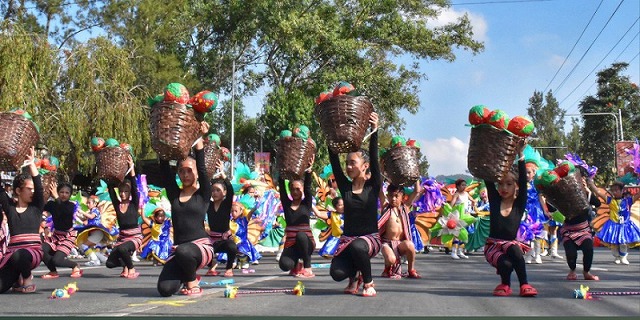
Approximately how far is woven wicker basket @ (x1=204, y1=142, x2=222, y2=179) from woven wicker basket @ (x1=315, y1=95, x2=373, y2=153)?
4.04 meters

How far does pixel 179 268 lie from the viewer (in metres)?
7.53

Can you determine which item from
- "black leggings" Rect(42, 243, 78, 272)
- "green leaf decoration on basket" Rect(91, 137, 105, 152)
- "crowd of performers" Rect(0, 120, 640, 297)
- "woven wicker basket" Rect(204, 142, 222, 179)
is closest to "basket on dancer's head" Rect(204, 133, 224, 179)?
"woven wicker basket" Rect(204, 142, 222, 179)

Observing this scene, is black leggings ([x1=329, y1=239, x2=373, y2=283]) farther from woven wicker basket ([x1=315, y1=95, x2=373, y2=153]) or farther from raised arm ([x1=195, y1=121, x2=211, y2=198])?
raised arm ([x1=195, y1=121, x2=211, y2=198])

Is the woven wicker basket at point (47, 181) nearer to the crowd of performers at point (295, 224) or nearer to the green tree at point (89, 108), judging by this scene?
A: the crowd of performers at point (295, 224)

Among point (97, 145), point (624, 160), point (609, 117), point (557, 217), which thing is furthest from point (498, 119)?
point (609, 117)

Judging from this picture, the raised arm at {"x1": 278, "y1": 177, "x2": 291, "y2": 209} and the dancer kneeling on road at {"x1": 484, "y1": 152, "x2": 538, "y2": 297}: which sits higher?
the raised arm at {"x1": 278, "y1": 177, "x2": 291, "y2": 209}

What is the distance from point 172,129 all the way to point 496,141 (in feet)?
10.6

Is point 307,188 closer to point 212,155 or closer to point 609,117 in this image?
point 212,155

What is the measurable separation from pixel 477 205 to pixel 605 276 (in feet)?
24.0

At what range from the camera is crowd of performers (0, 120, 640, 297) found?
24.9ft

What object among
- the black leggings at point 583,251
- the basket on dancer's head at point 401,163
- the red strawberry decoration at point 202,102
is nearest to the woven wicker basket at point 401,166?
the basket on dancer's head at point 401,163

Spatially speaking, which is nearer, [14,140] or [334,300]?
[334,300]

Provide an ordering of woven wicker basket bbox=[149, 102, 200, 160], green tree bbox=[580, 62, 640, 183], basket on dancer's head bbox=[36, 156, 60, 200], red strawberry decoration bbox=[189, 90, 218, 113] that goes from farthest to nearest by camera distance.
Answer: green tree bbox=[580, 62, 640, 183] → basket on dancer's head bbox=[36, 156, 60, 200] → red strawberry decoration bbox=[189, 90, 218, 113] → woven wicker basket bbox=[149, 102, 200, 160]

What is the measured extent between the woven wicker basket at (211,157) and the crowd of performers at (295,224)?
1.19 feet
